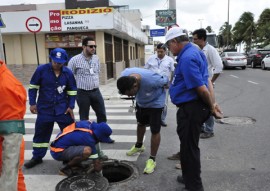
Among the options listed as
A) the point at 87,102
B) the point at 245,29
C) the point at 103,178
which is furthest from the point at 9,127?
the point at 245,29

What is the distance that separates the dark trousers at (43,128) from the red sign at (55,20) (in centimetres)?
1100

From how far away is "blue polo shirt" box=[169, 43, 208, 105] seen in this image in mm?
3236

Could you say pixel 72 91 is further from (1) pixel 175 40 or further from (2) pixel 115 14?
(2) pixel 115 14

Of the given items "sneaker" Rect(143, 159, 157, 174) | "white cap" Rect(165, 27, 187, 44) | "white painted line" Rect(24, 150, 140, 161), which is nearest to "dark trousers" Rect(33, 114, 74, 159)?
"white painted line" Rect(24, 150, 140, 161)

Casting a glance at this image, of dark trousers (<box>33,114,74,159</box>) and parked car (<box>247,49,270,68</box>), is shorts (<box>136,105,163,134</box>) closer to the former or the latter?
dark trousers (<box>33,114,74,159</box>)

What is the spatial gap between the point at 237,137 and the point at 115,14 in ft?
36.0

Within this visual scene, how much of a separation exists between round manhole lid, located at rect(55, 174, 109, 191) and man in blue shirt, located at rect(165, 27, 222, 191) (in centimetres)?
110

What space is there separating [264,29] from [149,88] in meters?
55.1

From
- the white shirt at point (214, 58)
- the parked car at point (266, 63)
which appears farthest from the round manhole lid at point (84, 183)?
the parked car at point (266, 63)

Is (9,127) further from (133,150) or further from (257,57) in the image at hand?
(257,57)

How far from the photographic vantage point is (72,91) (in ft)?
15.5

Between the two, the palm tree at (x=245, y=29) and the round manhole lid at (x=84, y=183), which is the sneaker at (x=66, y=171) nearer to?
the round manhole lid at (x=84, y=183)

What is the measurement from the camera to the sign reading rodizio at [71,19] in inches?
578

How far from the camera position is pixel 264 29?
5328 centimetres
